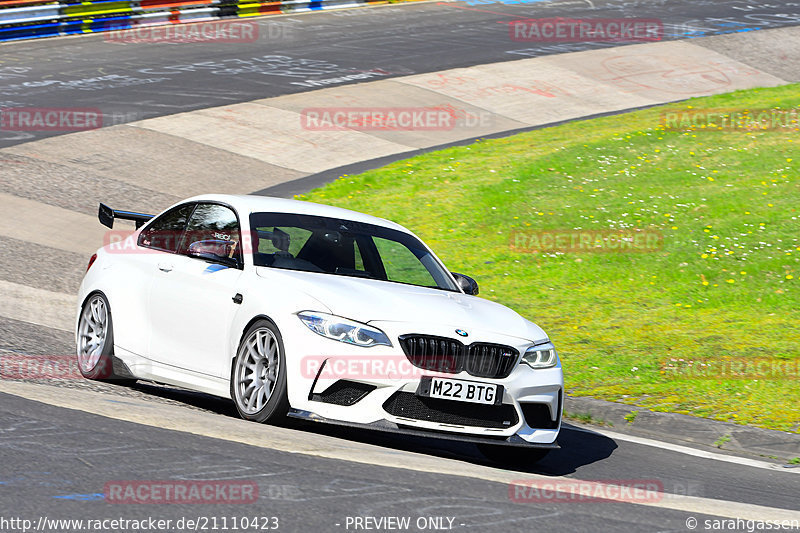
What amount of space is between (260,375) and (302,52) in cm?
2096

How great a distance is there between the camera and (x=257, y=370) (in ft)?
23.7

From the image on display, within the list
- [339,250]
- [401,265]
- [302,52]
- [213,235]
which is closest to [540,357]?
[401,265]

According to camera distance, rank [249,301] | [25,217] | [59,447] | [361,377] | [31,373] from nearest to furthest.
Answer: [59,447] < [361,377] < [249,301] < [31,373] < [25,217]

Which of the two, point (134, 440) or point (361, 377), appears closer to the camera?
point (134, 440)

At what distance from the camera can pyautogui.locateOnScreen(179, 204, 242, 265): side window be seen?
26.2 feet

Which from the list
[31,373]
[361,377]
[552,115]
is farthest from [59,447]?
[552,115]

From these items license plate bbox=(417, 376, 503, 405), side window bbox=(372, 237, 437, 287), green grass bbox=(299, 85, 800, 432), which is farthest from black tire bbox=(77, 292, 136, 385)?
green grass bbox=(299, 85, 800, 432)

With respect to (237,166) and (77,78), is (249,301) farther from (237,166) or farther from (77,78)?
(77,78)

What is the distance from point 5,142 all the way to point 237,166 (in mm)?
3709

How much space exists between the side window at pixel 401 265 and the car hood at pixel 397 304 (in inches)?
9.8

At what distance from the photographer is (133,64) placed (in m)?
24.8

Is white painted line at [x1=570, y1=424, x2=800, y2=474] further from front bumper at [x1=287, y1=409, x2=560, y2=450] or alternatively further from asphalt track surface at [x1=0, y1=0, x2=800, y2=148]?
asphalt track surface at [x1=0, y1=0, x2=800, y2=148]

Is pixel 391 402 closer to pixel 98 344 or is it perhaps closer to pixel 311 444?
pixel 311 444

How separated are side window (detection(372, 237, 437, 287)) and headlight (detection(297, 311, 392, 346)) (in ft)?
3.96
